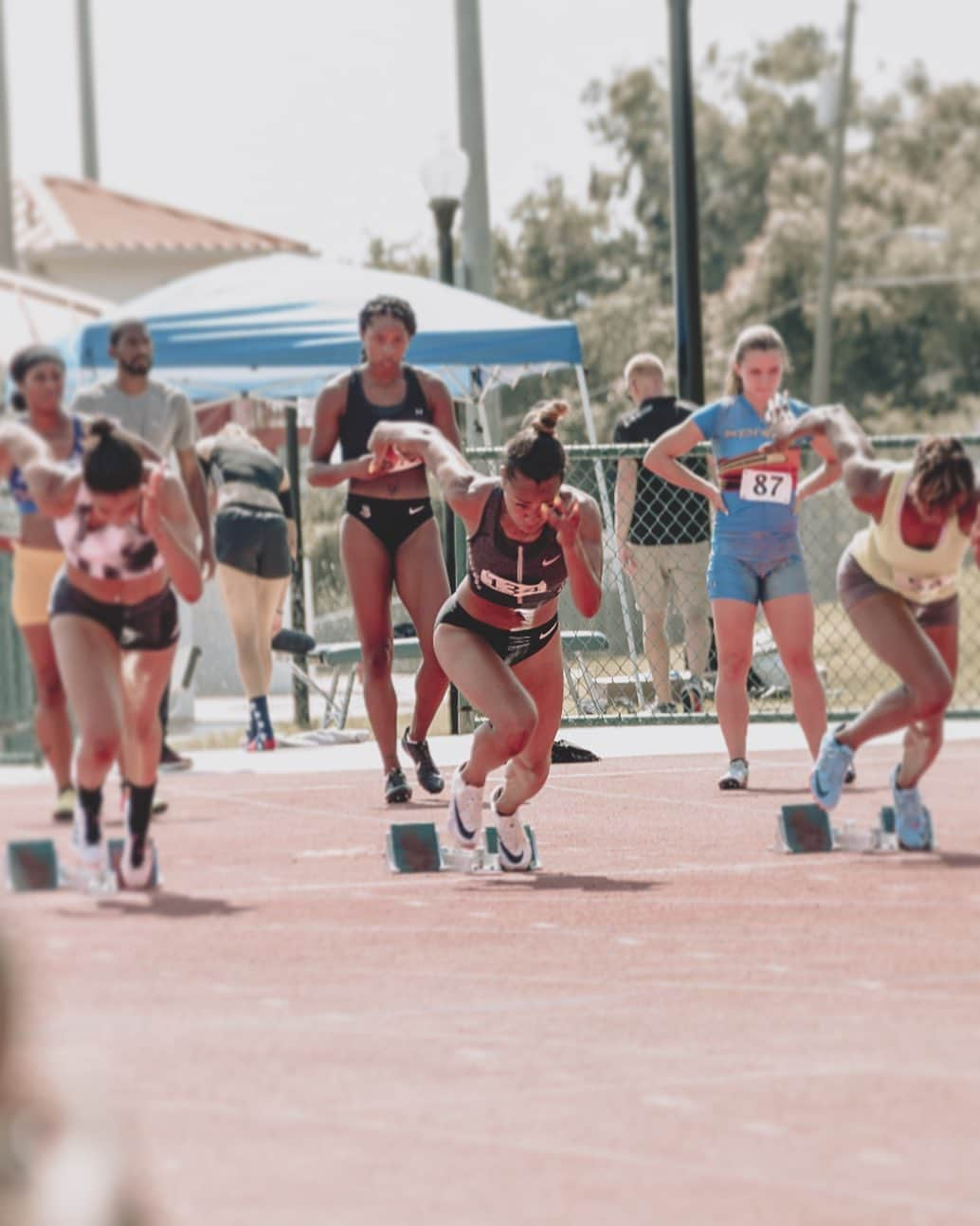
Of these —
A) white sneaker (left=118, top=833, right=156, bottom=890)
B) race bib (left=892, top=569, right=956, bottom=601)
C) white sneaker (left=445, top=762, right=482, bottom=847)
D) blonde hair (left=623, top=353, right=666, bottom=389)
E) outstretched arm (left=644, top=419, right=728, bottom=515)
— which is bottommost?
white sneaker (left=445, top=762, right=482, bottom=847)

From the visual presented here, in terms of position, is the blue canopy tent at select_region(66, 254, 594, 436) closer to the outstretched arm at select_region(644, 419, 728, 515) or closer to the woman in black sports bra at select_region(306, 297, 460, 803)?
the woman in black sports bra at select_region(306, 297, 460, 803)

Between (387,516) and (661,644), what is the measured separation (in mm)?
1585

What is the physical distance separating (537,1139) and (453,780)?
3631 mm

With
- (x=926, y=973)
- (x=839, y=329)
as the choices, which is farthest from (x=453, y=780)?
(x=839, y=329)

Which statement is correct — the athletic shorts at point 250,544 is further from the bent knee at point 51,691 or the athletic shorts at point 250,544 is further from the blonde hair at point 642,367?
the bent knee at point 51,691

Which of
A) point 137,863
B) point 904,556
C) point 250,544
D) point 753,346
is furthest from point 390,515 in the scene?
point 137,863

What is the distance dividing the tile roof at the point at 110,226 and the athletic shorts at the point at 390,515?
83.1 ft

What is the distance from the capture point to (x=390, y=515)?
851 cm

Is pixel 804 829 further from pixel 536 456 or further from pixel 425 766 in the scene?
pixel 536 456

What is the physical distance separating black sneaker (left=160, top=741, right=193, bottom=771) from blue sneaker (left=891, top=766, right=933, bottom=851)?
2.59 m

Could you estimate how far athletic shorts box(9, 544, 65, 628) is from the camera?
6305 millimetres

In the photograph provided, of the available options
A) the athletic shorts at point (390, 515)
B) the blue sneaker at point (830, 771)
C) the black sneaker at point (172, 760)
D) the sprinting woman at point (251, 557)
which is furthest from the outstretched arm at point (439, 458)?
the blue sneaker at point (830, 771)

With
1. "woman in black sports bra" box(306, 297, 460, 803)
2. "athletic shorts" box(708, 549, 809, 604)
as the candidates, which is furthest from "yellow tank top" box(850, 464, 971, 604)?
"woman in black sports bra" box(306, 297, 460, 803)

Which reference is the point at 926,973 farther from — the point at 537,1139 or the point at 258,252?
the point at 258,252
